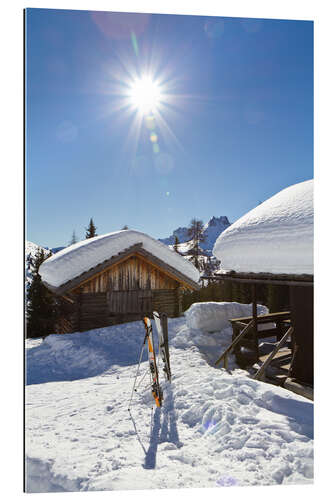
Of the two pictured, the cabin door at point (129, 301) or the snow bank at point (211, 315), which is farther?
the cabin door at point (129, 301)

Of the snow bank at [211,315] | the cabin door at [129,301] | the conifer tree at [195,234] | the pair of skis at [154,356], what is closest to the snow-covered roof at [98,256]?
the cabin door at [129,301]

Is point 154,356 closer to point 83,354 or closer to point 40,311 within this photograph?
point 83,354

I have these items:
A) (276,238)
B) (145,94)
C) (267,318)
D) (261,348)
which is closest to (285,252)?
(276,238)

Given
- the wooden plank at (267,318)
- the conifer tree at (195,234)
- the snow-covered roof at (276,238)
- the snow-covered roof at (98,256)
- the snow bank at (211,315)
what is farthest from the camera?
the conifer tree at (195,234)

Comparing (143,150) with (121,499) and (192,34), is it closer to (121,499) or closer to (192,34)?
(192,34)

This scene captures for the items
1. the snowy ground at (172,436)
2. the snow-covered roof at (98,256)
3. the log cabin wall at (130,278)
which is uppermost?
the snow-covered roof at (98,256)

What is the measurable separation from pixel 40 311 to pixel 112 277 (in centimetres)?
906

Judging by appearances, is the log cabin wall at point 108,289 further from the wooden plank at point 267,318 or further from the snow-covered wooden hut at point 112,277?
the wooden plank at point 267,318

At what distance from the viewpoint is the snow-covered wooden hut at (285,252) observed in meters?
3.44

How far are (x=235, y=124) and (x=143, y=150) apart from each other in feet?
5.16

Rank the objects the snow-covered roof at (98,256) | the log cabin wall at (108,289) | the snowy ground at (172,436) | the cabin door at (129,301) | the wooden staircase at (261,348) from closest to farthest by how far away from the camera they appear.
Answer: the snowy ground at (172,436) < the wooden staircase at (261,348) < the snow-covered roof at (98,256) < the log cabin wall at (108,289) < the cabin door at (129,301)

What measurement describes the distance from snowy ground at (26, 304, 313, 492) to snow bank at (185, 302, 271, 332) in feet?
12.5

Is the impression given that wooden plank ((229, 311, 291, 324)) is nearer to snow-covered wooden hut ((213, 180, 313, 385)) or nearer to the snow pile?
Result: the snow pile
